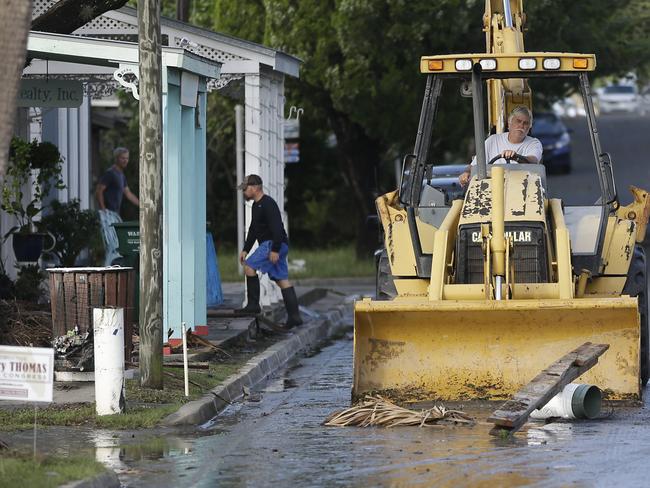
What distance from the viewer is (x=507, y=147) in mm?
13586

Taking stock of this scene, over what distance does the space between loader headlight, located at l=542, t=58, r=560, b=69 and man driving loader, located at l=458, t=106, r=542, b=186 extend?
0.60 meters

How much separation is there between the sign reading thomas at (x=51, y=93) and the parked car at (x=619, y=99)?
168 ft

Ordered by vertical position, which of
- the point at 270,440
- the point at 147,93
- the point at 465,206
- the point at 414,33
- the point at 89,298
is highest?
the point at 414,33

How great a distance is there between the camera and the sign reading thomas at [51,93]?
1711 centimetres

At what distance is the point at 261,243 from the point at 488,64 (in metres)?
5.86

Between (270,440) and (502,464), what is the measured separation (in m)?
2.02

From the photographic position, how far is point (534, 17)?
2788 cm

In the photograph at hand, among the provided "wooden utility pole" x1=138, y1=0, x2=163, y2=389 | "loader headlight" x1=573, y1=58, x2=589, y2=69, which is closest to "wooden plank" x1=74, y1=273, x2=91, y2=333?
"wooden utility pole" x1=138, y1=0, x2=163, y2=389

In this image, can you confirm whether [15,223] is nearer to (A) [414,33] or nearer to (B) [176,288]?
(B) [176,288]

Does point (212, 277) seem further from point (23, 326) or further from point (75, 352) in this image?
point (75, 352)

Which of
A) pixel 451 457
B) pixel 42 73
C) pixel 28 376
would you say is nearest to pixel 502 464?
pixel 451 457

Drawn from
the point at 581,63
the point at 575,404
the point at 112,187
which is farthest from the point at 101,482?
the point at 112,187

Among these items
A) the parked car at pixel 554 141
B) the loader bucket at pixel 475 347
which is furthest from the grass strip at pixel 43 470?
the parked car at pixel 554 141

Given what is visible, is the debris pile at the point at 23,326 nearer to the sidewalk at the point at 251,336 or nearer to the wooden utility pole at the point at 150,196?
the sidewalk at the point at 251,336
